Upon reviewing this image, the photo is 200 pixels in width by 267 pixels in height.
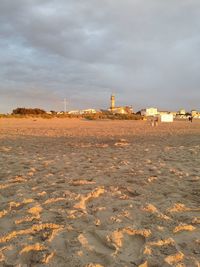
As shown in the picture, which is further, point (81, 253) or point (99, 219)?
point (99, 219)

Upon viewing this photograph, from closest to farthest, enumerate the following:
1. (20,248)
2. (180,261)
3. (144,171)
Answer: (180,261)
(20,248)
(144,171)

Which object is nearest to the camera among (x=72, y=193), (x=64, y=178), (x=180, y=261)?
(x=180, y=261)

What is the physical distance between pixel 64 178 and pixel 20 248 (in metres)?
3.34

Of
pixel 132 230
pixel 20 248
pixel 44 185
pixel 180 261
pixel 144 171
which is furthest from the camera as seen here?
pixel 144 171

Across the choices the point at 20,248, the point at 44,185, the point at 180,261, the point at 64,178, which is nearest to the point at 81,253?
the point at 20,248

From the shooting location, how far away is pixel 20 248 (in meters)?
3.25

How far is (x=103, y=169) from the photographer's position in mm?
7590

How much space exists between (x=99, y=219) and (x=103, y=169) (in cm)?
346

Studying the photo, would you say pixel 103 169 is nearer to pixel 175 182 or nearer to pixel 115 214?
pixel 175 182

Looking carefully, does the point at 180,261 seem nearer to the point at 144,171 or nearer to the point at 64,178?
the point at 64,178

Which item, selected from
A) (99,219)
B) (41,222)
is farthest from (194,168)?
(41,222)

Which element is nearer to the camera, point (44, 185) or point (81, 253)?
point (81, 253)

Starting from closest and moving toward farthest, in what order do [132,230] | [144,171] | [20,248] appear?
1. [20,248]
2. [132,230]
3. [144,171]

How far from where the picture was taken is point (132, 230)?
148 inches
